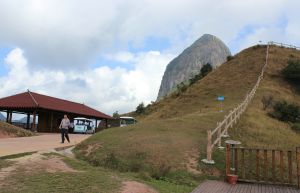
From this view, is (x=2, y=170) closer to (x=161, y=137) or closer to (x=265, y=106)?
(x=161, y=137)

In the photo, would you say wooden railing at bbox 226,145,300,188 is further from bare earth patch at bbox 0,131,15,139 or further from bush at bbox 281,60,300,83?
bush at bbox 281,60,300,83

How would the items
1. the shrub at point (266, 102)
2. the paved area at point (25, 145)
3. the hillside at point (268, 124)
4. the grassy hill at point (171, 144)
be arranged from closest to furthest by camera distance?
the grassy hill at point (171, 144) → the paved area at point (25, 145) → the hillside at point (268, 124) → the shrub at point (266, 102)

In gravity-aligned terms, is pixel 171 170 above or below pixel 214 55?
below

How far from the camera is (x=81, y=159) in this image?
17.7 meters

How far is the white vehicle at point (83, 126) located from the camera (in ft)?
154

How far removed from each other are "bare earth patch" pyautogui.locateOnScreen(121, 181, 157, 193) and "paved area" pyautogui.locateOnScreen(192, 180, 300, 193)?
1568 millimetres

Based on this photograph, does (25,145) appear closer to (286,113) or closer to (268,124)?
(268,124)

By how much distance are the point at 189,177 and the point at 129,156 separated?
3163 millimetres

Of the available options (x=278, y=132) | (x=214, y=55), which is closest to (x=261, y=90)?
(x=278, y=132)

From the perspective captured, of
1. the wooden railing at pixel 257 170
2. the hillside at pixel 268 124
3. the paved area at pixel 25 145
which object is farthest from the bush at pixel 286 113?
the paved area at pixel 25 145

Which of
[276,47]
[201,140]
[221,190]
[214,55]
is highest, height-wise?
[214,55]

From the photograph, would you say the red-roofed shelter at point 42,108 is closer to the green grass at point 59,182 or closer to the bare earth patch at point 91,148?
the bare earth patch at point 91,148

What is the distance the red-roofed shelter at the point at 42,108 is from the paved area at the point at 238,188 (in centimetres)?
2853

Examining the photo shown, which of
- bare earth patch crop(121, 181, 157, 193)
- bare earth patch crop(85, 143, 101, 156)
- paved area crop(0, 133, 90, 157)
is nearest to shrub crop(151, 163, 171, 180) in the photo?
bare earth patch crop(121, 181, 157, 193)
